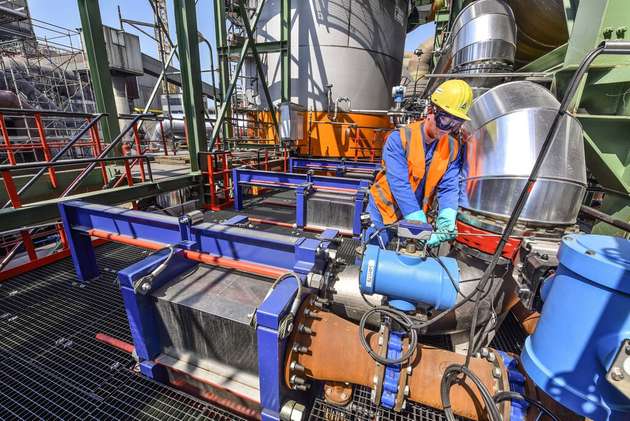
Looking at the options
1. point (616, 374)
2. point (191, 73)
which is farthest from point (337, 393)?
point (191, 73)

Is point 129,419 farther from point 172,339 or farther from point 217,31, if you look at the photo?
point 217,31

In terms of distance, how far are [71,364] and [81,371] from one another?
12cm

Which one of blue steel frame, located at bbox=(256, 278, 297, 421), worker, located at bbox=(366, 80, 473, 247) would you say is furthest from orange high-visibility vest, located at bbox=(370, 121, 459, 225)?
blue steel frame, located at bbox=(256, 278, 297, 421)

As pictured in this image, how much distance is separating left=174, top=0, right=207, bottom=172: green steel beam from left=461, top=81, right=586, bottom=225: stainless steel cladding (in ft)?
14.9

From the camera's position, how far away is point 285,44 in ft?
23.4

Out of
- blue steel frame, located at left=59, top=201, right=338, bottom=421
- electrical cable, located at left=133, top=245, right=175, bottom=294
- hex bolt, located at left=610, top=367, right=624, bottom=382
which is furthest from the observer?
electrical cable, located at left=133, top=245, right=175, bottom=294

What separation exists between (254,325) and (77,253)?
2479mm

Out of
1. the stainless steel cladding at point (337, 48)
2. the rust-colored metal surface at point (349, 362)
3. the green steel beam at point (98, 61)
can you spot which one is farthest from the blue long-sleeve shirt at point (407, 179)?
the stainless steel cladding at point (337, 48)

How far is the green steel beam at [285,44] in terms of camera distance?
688 centimetres

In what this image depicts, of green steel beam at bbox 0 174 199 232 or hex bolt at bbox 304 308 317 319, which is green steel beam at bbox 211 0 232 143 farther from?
hex bolt at bbox 304 308 317 319

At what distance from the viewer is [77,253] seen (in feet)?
8.52

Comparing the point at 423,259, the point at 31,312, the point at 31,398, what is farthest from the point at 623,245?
the point at 31,312

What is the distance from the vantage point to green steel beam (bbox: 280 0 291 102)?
688cm

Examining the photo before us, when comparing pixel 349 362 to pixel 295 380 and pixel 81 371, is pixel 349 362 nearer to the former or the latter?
pixel 295 380
